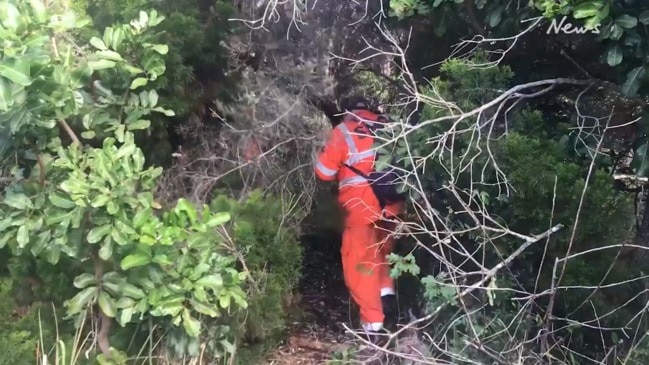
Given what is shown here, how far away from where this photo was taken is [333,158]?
18.4 ft

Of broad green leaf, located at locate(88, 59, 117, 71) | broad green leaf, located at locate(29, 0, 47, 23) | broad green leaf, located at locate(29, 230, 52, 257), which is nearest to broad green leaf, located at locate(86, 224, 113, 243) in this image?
broad green leaf, located at locate(29, 230, 52, 257)

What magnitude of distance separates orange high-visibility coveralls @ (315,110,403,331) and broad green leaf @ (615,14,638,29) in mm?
2070

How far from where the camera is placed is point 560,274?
165 inches

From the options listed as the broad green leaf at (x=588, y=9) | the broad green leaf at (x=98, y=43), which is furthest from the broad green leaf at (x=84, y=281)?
the broad green leaf at (x=588, y=9)

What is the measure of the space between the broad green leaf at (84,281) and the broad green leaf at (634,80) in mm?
3015

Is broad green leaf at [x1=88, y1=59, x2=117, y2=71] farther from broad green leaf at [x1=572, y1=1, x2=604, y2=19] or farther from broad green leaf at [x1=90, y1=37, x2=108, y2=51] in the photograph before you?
broad green leaf at [x1=572, y1=1, x2=604, y2=19]

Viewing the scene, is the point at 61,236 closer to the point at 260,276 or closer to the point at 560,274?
the point at 260,276

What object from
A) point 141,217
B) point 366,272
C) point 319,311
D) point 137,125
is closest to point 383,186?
point 366,272

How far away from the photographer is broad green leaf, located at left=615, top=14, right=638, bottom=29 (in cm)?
365

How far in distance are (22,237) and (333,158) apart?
2.36 metres

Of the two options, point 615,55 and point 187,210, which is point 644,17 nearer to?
point 615,55

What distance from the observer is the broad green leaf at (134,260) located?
3.96m

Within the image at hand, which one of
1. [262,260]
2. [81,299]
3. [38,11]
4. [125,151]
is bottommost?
[262,260]

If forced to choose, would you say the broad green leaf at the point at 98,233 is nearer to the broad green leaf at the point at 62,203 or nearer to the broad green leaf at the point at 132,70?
the broad green leaf at the point at 62,203
